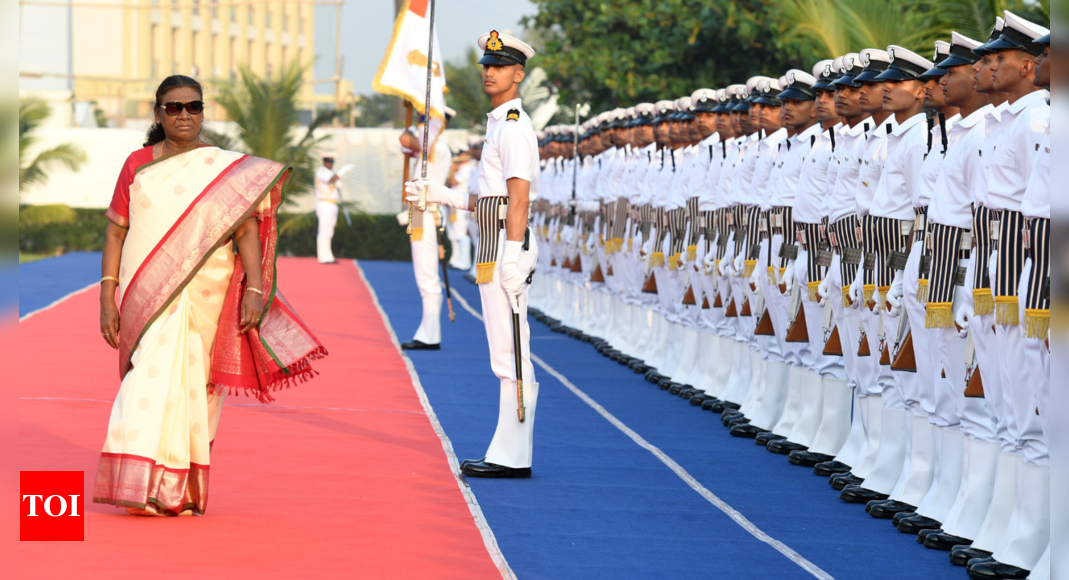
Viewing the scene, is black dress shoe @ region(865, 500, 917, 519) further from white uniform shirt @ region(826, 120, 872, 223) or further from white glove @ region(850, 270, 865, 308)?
white uniform shirt @ region(826, 120, 872, 223)

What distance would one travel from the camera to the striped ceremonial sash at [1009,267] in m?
6.20

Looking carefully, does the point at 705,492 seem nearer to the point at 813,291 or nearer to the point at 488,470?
the point at 488,470

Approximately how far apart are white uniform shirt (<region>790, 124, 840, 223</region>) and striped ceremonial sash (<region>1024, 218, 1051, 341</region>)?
304 cm

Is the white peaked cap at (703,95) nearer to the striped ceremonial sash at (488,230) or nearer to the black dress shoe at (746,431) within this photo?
the black dress shoe at (746,431)

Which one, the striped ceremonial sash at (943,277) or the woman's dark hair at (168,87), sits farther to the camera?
the striped ceremonial sash at (943,277)

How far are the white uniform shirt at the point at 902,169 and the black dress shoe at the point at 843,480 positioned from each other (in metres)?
1.51

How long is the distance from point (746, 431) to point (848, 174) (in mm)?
2314

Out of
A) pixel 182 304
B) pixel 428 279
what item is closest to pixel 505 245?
pixel 182 304

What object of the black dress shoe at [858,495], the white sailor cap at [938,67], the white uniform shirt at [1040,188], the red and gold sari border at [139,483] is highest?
the white sailor cap at [938,67]

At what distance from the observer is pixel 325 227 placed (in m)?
30.5

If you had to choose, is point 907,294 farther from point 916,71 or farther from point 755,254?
point 755,254

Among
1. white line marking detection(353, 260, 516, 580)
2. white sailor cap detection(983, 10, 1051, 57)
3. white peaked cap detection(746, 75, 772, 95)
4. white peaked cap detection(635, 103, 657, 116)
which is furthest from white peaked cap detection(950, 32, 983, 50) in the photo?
white peaked cap detection(635, 103, 657, 116)

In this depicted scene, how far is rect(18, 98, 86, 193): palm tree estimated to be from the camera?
28.8m

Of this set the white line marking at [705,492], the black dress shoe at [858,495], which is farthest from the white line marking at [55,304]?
the black dress shoe at [858,495]
